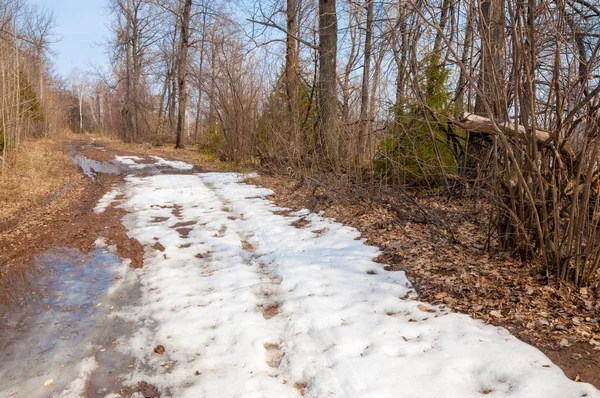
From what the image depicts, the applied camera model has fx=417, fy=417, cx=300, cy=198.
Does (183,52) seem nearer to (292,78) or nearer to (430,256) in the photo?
(292,78)

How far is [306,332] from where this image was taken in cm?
360

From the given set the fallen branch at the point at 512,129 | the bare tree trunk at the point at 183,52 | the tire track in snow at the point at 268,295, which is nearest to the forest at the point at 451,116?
the fallen branch at the point at 512,129

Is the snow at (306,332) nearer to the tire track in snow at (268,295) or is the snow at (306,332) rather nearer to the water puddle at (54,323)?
the tire track in snow at (268,295)

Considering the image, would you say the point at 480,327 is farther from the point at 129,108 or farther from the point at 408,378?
the point at 129,108

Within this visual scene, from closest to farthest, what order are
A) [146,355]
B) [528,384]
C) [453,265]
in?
[528,384] < [146,355] < [453,265]

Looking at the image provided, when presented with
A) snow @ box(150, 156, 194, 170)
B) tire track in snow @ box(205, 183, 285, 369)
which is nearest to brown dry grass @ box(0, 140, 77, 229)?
snow @ box(150, 156, 194, 170)

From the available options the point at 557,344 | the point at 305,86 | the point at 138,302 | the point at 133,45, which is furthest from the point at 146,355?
the point at 133,45

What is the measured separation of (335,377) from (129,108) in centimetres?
3244

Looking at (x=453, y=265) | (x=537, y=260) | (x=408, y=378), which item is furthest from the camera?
(x=453, y=265)

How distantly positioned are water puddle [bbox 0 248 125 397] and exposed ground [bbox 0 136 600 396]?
10.9 inches

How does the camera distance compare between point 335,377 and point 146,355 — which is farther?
point 146,355

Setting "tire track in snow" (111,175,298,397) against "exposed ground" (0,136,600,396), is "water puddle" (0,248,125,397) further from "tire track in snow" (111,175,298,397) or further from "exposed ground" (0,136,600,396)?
"tire track in snow" (111,175,298,397)

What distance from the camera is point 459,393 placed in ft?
8.73

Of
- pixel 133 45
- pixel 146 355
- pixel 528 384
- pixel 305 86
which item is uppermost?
pixel 133 45
